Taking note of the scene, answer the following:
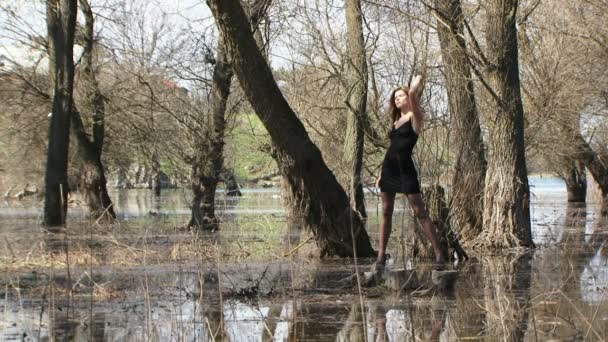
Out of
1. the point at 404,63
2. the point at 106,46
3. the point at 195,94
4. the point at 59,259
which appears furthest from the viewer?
the point at 106,46

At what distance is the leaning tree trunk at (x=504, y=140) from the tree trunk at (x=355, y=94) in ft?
15.1

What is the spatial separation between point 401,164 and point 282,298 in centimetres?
208

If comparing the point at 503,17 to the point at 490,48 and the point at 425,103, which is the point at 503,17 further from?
the point at 425,103

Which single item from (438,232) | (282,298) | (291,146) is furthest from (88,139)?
(282,298)

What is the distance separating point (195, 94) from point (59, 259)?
40.2 feet

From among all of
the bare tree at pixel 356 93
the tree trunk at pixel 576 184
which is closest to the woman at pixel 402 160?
the bare tree at pixel 356 93

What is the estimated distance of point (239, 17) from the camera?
1067cm

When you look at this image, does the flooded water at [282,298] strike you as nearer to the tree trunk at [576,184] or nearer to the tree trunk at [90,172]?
the tree trunk at [90,172]

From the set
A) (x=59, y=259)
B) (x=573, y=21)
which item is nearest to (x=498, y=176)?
(x=59, y=259)

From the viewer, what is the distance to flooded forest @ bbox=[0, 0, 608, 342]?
6.57 metres

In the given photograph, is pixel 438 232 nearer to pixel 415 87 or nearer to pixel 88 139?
pixel 415 87

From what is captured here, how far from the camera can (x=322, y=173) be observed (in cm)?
1123

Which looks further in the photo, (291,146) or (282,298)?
(291,146)

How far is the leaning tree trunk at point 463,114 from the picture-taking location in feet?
41.6
